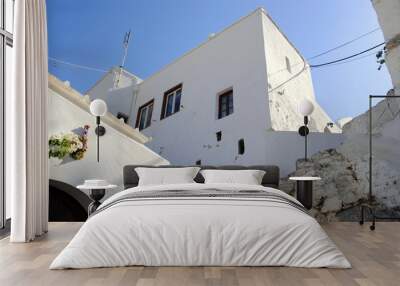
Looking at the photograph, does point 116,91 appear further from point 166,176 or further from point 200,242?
point 200,242

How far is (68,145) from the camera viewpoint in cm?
520

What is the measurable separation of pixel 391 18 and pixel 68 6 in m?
4.17

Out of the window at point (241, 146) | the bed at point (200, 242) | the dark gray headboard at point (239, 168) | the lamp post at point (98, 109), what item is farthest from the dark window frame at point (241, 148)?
the bed at point (200, 242)

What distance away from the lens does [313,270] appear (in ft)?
9.37

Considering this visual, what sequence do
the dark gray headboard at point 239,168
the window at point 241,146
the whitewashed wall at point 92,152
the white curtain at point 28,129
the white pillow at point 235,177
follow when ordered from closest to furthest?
1. the white curtain at point 28,129
2. the white pillow at point 235,177
3. the dark gray headboard at point 239,168
4. the window at point 241,146
5. the whitewashed wall at point 92,152

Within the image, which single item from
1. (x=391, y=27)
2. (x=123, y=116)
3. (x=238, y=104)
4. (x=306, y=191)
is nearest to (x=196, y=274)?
Result: (x=306, y=191)

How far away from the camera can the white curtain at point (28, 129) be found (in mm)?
3926

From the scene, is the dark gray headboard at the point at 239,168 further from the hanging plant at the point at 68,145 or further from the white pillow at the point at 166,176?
the hanging plant at the point at 68,145

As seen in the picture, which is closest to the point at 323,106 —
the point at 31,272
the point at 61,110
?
the point at 61,110

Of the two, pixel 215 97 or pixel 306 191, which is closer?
pixel 306 191

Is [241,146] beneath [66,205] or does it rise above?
above

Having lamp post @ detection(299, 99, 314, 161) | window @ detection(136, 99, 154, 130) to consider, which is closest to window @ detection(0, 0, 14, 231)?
window @ detection(136, 99, 154, 130)

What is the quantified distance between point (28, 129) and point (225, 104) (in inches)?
92.2

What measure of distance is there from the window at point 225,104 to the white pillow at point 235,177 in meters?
0.79
